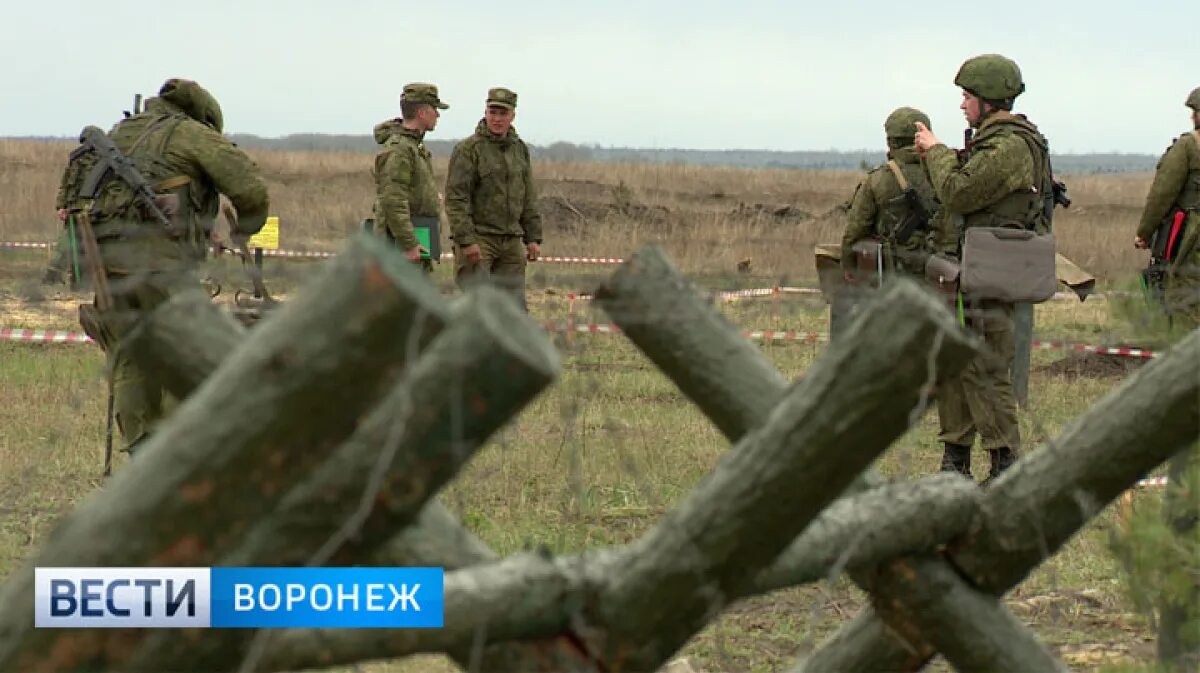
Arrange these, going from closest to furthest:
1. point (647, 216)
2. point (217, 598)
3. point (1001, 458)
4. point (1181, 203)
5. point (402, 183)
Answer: point (217, 598) < point (1001, 458) < point (1181, 203) < point (402, 183) < point (647, 216)

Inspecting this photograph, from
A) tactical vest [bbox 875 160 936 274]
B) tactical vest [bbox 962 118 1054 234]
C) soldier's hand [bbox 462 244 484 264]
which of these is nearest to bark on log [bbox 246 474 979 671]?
tactical vest [bbox 962 118 1054 234]

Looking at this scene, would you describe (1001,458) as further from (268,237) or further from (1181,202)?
(268,237)

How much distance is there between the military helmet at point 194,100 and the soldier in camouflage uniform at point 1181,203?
202 inches

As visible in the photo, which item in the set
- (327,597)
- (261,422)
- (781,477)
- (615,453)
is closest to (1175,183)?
(615,453)

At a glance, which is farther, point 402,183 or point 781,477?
point 402,183

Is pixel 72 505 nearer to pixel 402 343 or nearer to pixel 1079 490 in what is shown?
pixel 1079 490

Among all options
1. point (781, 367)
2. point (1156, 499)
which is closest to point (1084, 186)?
point (781, 367)

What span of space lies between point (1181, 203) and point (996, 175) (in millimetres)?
2347

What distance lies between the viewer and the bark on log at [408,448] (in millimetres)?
2244

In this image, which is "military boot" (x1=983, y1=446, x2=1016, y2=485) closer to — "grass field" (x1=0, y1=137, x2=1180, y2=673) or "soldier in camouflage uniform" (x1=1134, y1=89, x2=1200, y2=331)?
"grass field" (x1=0, y1=137, x2=1180, y2=673)

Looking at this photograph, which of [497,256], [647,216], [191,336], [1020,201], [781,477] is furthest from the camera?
[647,216]

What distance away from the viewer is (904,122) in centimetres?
1019

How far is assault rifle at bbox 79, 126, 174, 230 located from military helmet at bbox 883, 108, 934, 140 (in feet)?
14.4

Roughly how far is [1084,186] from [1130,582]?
58773 millimetres
